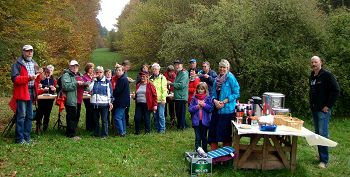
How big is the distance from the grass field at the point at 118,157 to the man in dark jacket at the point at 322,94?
883 millimetres

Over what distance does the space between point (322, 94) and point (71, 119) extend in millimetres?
5722

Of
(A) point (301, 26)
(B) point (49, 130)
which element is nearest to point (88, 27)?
(A) point (301, 26)

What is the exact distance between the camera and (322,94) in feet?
25.3

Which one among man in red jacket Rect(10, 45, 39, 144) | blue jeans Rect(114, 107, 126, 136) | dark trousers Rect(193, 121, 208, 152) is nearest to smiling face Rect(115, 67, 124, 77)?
blue jeans Rect(114, 107, 126, 136)

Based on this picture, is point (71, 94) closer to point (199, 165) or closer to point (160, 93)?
point (160, 93)

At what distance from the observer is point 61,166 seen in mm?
7297

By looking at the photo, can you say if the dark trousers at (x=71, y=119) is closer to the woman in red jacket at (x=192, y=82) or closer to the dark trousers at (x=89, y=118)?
the dark trousers at (x=89, y=118)

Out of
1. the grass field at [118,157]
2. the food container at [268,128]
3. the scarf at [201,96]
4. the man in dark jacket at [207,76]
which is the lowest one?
the grass field at [118,157]

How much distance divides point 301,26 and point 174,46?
6994 mm

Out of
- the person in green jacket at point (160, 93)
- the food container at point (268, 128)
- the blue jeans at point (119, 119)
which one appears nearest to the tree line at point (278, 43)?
the person in green jacket at point (160, 93)

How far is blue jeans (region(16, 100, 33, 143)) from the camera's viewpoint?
8586 mm

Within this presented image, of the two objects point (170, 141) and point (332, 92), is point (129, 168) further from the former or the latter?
point (332, 92)

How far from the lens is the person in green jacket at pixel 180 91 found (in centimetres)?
1089

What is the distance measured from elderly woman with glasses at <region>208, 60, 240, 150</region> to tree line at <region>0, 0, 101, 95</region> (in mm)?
9370
